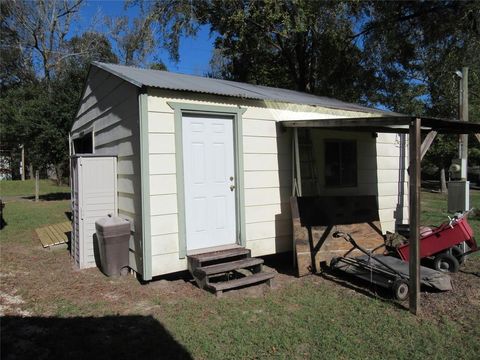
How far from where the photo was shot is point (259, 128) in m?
6.39

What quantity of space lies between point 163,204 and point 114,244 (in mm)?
Answer: 1047

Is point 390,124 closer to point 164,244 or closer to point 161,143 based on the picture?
point 161,143

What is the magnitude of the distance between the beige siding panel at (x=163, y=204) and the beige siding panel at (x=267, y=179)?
126 cm

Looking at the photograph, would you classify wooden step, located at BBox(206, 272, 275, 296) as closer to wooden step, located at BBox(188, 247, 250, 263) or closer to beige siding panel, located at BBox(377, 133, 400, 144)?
wooden step, located at BBox(188, 247, 250, 263)

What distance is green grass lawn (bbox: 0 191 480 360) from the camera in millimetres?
3660

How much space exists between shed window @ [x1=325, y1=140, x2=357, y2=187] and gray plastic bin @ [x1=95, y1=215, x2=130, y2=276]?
371cm

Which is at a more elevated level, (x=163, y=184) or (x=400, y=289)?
(x=163, y=184)

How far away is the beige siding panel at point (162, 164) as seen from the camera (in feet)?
17.4

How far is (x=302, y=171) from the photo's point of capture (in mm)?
6887

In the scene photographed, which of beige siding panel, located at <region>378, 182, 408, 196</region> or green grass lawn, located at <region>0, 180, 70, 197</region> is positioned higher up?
beige siding panel, located at <region>378, 182, 408, 196</region>

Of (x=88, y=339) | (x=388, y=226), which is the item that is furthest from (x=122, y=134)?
(x=388, y=226)

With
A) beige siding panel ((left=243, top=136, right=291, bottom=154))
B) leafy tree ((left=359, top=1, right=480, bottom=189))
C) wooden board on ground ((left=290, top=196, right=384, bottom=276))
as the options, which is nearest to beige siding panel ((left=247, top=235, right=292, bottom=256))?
wooden board on ground ((left=290, top=196, right=384, bottom=276))

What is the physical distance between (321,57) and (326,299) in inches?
524

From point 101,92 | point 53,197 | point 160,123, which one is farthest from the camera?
point 53,197
